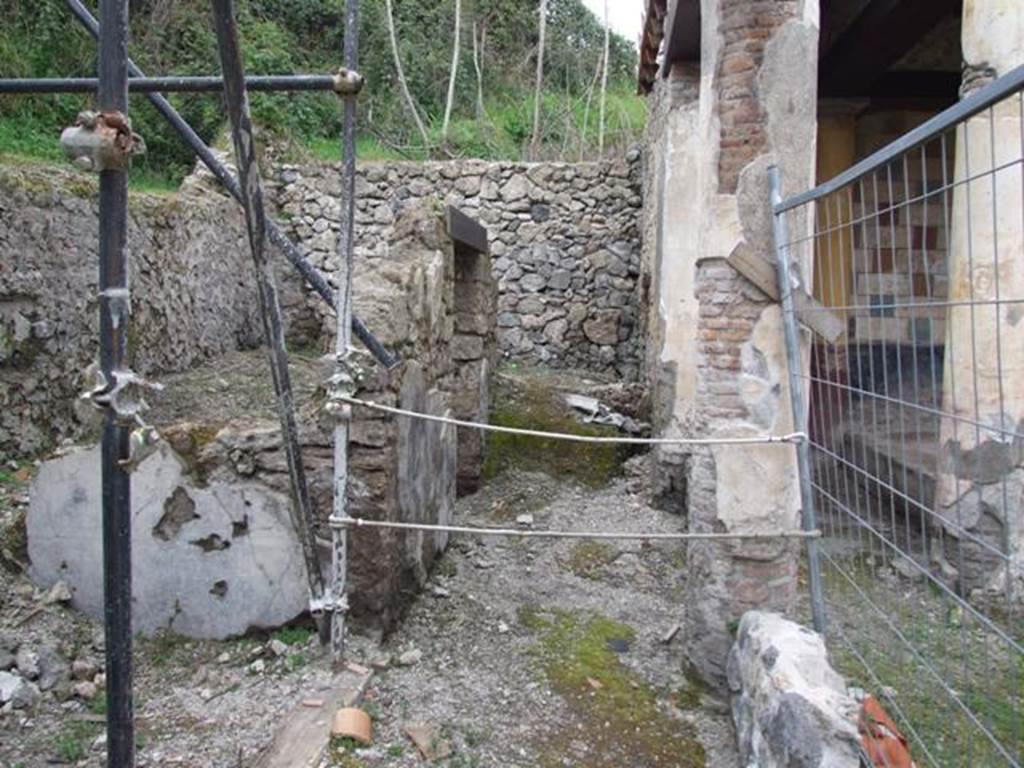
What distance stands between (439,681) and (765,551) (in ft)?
4.59

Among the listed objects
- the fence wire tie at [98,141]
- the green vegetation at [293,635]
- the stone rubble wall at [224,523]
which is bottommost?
the green vegetation at [293,635]

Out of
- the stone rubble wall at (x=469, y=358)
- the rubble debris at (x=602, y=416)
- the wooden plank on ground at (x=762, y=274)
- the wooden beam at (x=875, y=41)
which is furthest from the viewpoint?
the rubble debris at (x=602, y=416)

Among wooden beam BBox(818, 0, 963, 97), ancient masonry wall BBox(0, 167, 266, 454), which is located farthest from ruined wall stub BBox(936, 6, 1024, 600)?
ancient masonry wall BBox(0, 167, 266, 454)

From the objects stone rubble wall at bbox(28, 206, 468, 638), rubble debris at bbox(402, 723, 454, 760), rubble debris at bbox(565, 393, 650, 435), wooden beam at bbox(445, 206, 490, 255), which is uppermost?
wooden beam at bbox(445, 206, 490, 255)

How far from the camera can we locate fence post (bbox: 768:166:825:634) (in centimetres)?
287

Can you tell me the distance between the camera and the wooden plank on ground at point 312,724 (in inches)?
90.3

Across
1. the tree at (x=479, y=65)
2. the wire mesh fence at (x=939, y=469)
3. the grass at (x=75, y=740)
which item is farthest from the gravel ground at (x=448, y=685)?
the tree at (x=479, y=65)

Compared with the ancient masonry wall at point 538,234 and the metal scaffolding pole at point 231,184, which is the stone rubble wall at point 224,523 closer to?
the metal scaffolding pole at point 231,184

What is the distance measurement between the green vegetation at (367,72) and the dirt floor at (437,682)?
18.0ft

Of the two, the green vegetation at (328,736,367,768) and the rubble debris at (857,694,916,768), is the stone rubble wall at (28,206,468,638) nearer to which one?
the green vegetation at (328,736,367,768)

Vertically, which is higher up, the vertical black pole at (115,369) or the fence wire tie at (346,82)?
the fence wire tie at (346,82)

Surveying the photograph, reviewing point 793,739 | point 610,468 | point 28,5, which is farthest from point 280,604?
point 28,5

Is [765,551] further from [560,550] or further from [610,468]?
[610,468]

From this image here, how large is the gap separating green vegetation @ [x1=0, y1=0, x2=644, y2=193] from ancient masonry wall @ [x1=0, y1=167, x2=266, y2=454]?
2.50 m
